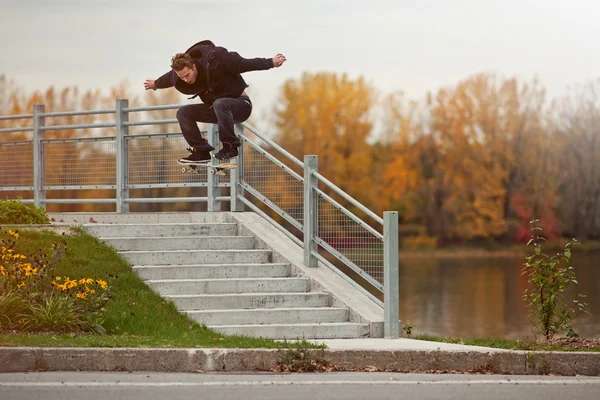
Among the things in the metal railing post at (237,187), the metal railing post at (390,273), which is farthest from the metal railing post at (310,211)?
the metal railing post at (237,187)

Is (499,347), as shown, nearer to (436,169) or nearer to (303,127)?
(303,127)

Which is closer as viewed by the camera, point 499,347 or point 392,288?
point 499,347

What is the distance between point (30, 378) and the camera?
31.8 ft

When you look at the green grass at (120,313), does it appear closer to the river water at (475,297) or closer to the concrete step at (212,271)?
the concrete step at (212,271)

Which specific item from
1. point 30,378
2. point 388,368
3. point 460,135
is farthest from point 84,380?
point 460,135

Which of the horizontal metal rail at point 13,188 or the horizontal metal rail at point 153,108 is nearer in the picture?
the horizontal metal rail at point 153,108

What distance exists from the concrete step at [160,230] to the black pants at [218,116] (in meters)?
1.48

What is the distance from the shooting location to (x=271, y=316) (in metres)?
13.4

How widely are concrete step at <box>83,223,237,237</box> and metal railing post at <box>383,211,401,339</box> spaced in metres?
3.75

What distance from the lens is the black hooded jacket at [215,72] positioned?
13586 millimetres

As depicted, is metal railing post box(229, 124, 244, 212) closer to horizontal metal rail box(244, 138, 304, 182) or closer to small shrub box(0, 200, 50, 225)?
horizontal metal rail box(244, 138, 304, 182)

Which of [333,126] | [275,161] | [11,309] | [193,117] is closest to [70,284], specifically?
[11,309]

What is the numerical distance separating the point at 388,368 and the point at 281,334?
2540mm

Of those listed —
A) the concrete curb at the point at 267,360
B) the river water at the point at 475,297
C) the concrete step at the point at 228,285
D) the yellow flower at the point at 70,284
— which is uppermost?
the yellow flower at the point at 70,284
